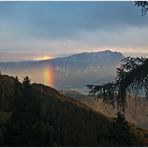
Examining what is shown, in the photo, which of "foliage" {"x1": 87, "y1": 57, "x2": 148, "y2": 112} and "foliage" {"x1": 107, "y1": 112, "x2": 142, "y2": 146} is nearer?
"foliage" {"x1": 87, "y1": 57, "x2": 148, "y2": 112}

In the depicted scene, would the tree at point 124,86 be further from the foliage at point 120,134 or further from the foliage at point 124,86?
the foliage at point 120,134

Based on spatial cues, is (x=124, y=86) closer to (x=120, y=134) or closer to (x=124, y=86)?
(x=124, y=86)

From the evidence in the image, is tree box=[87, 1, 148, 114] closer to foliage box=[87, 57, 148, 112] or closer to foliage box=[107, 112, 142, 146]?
foliage box=[87, 57, 148, 112]

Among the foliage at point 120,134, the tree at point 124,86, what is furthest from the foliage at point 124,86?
the foliage at point 120,134

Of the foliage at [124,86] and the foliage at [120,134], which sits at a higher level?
the foliage at [124,86]

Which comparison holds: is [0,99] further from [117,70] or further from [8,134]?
[117,70]

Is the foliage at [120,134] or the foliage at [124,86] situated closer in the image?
the foliage at [124,86]

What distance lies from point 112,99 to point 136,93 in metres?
0.93

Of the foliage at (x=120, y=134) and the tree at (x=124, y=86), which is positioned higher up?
the tree at (x=124, y=86)

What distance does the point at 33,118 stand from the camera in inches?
709

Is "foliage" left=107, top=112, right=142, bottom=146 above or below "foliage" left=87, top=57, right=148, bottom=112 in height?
below

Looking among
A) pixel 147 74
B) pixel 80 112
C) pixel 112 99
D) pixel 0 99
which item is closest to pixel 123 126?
pixel 112 99

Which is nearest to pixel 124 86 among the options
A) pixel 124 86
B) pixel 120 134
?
pixel 124 86

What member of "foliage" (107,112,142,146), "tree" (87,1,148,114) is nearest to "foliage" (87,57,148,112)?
"tree" (87,1,148,114)
